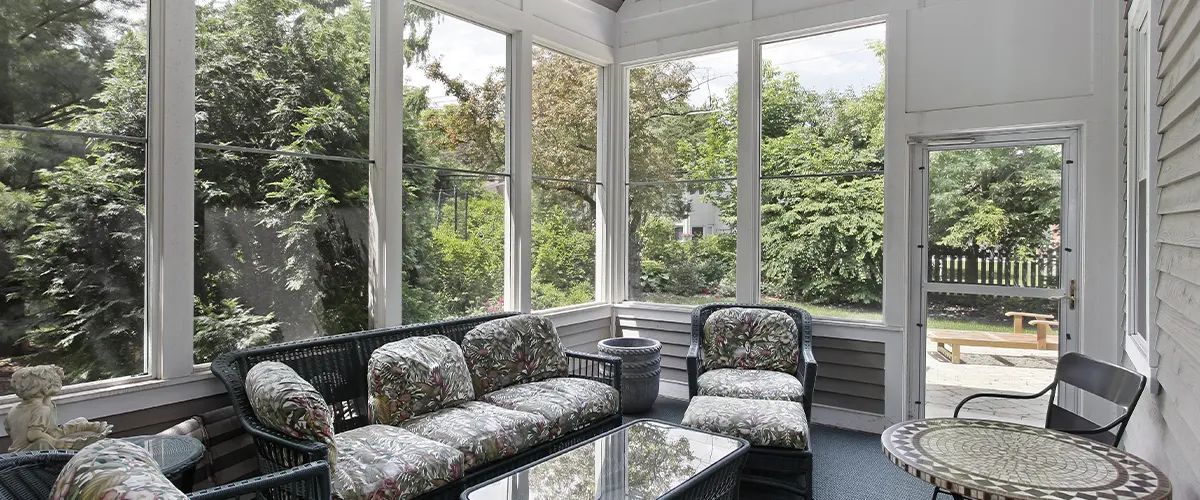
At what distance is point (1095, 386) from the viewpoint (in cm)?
273

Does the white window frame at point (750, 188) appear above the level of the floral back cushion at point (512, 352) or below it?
above

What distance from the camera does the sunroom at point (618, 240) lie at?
2355mm

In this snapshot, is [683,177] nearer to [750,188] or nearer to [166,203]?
[750,188]

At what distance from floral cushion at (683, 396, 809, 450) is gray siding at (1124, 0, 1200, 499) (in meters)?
1.35

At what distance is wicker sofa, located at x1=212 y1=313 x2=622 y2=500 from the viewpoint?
97.0 inches

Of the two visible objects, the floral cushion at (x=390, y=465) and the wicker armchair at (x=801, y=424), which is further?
the wicker armchair at (x=801, y=424)

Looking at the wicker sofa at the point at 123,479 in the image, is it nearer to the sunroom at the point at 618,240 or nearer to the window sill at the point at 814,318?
the sunroom at the point at 618,240

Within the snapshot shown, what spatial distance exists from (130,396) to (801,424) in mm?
2993

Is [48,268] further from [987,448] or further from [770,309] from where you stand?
[770,309]

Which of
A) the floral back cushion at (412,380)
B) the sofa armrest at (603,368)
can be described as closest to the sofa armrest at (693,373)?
the sofa armrest at (603,368)

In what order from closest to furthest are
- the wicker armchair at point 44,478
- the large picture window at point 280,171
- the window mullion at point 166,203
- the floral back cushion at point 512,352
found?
the wicker armchair at point 44,478, the window mullion at point 166,203, the large picture window at point 280,171, the floral back cushion at point 512,352

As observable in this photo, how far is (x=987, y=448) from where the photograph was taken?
216cm

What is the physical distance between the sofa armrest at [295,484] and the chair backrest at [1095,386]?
9.13 ft

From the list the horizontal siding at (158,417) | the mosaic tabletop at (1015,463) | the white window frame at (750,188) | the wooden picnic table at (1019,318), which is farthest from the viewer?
the white window frame at (750,188)
